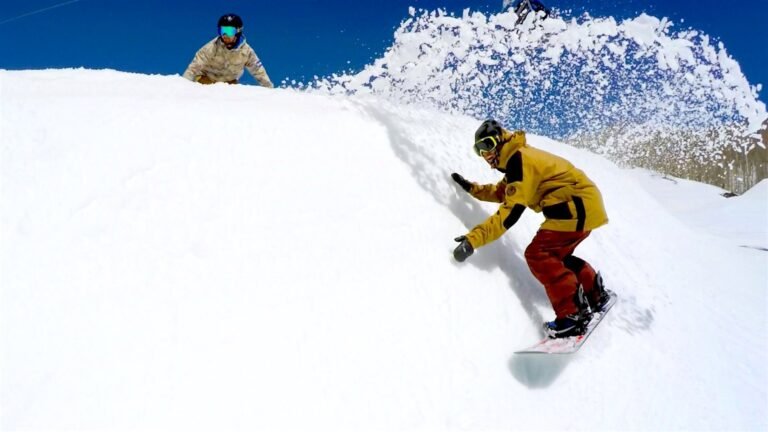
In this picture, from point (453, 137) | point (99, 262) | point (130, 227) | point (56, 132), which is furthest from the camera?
point (453, 137)

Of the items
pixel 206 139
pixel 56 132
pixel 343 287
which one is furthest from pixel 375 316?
pixel 56 132

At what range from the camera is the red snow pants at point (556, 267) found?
3.43 metres

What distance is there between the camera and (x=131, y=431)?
2141 mm

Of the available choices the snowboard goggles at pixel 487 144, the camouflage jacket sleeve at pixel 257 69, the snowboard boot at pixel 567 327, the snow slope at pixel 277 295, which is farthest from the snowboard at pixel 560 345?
the camouflage jacket sleeve at pixel 257 69

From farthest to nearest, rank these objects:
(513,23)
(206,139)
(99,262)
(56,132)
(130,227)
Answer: (513,23) < (206,139) < (56,132) < (130,227) < (99,262)

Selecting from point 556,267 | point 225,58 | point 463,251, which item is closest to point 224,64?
point 225,58

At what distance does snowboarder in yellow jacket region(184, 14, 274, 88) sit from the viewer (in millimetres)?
6051

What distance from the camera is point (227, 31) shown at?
237 inches

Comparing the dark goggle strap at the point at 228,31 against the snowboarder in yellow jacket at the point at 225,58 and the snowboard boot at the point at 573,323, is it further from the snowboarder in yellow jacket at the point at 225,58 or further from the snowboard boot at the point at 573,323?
the snowboard boot at the point at 573,323

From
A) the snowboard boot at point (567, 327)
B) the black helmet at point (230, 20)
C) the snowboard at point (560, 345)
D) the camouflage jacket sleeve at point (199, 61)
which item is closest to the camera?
the snowboard at point (560, 345)

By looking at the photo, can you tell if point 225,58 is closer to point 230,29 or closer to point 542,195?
point 230,29

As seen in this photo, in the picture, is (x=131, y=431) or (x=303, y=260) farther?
(x=303, y=260)

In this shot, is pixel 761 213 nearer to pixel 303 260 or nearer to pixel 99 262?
pixel 303 260

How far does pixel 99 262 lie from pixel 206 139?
127 centimetres
